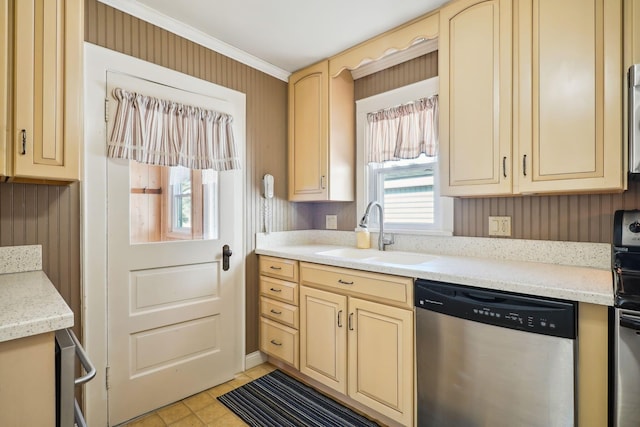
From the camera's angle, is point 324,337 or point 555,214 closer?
point 555,214

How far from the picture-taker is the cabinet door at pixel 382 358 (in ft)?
5.47

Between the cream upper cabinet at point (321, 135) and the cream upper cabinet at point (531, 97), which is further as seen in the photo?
the cream upper cabinet at point (321, 135)

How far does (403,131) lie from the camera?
240 centimetres

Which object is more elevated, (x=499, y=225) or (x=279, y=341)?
(x=499, y=225)

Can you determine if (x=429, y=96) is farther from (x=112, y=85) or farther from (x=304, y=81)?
(x=112, y=85)

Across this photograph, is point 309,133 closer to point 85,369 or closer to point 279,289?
point 279,289

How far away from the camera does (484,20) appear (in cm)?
173

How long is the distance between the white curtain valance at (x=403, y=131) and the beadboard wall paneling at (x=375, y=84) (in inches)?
7.3

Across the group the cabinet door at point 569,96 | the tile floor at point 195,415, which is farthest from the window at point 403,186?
the tile floor at point 195,415

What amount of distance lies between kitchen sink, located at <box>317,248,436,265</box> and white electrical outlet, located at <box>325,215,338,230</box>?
366mm

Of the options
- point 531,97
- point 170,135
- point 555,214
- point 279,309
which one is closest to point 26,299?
point 170,135

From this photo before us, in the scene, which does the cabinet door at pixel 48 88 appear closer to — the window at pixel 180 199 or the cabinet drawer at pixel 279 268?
the window at pixel 180 199

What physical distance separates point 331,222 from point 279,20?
5.20 ft

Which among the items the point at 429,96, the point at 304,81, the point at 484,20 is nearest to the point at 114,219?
the point at 304,81
